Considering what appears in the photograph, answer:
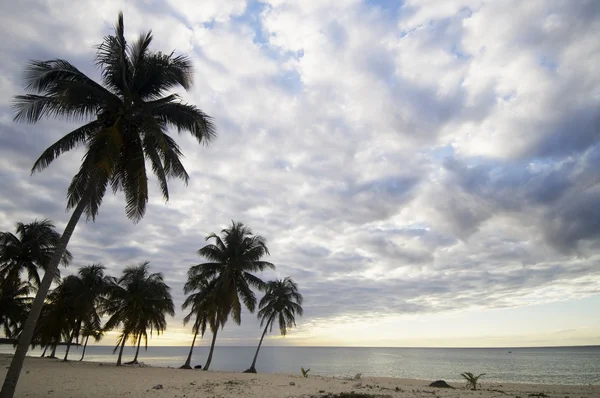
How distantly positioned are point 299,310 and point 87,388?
29014 mm

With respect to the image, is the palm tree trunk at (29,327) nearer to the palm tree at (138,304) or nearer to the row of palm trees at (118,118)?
the row of palm trees at (118,118)

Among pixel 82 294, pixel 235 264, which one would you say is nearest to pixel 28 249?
pixel 82 294

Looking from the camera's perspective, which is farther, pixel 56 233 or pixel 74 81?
pixel 56 233

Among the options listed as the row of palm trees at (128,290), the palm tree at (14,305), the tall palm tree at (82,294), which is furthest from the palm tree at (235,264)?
the palm tree at (14,305)

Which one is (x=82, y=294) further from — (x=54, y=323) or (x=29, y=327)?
(x=29, y=327)

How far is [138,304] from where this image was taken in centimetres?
3238

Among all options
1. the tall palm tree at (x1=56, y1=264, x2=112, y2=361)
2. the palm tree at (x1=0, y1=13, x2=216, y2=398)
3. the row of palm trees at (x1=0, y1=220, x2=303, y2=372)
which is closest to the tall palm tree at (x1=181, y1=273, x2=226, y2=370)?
the row of palm trees at (x1=0, y1=220, x2=303, y2=372)

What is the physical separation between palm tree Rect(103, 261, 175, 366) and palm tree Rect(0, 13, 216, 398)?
22.7 m

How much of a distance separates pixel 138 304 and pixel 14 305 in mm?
12812

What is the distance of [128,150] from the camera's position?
41.1 feet

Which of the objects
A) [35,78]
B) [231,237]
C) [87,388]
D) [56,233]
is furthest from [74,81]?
[56,233]

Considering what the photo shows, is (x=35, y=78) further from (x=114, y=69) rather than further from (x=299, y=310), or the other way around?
(x=299, y=310)

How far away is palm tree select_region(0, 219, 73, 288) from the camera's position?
27.7 m

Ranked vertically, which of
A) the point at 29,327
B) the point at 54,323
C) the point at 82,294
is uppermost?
the point at 82,294
